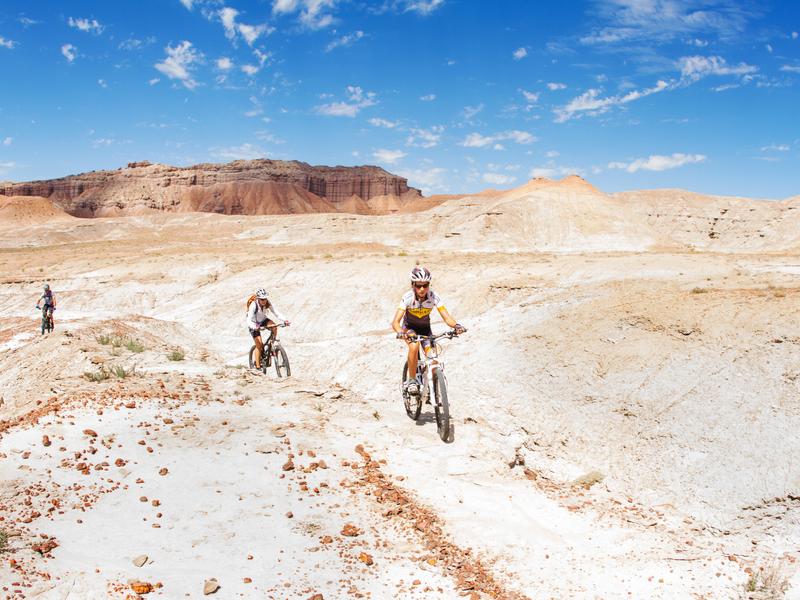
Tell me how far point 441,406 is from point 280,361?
5.01 meters

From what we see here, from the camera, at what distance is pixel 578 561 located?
5965mm

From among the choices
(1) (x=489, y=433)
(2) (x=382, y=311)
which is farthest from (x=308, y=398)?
(2) (x=382, y=311)

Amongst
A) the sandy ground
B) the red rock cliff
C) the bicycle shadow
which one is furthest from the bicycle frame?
the red rock cliff

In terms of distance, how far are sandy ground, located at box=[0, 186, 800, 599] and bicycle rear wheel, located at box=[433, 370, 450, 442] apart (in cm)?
21

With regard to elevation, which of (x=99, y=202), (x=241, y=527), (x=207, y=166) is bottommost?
(x=241, y=527)

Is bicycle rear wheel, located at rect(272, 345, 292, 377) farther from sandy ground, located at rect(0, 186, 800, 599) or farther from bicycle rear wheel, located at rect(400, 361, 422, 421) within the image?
bicycle rear wheel, located at rect(400, 361, 422, 421)

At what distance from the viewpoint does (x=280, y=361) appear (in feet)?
40.7

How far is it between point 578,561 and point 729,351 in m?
5.80

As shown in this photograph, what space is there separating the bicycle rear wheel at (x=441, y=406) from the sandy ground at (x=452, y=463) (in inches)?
8.2

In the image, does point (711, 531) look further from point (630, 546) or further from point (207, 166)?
point (207, 166)

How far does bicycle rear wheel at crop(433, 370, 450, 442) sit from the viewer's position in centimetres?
830

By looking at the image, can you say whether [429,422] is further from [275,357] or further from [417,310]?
[275,357]

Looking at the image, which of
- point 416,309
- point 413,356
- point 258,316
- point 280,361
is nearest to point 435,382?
point 413,356

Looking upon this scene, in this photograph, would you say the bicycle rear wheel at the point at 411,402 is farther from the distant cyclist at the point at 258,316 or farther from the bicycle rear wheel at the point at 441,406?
the distant cyclist at the point at 258,316
